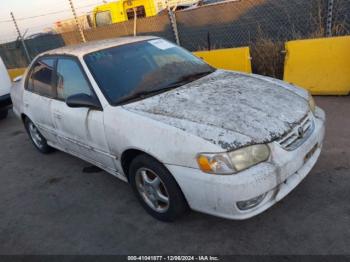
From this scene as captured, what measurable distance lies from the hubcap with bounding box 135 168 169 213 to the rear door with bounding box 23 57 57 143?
1.70m

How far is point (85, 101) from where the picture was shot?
126 inches

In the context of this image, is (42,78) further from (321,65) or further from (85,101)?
(321,65)

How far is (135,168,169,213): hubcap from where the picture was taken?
2900 mm

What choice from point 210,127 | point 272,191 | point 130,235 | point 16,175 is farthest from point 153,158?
point 16,175

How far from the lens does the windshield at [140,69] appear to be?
324 cm

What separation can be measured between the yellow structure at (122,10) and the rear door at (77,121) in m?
9.71

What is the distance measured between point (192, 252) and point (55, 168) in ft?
8.97

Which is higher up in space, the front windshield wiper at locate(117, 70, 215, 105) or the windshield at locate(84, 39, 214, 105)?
the windshield at locate(84, 39, 214, 105)

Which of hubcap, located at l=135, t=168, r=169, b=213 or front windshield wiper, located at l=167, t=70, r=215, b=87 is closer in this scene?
hubcap, located at l=135, t=168, r=169, b=213

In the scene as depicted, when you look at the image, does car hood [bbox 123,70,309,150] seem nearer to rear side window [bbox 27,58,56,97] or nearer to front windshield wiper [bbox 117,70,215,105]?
front windshield wiper [bbox 117,70,215,105]

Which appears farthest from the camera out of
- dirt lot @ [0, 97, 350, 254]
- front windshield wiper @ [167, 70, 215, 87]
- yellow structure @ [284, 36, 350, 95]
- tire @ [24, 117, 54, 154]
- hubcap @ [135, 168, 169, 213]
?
yellow structure @ [284, 36, 350, 95]

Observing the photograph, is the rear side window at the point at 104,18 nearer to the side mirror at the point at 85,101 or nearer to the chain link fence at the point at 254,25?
the chain link fence at the point at 254,25

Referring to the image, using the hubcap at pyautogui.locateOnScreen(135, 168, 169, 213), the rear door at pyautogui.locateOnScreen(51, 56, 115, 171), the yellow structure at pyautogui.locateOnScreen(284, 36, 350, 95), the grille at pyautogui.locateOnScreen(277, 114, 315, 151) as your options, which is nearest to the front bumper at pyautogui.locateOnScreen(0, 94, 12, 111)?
the rear door at pyautogui.locateOnScreen(51, 56, 115, 171)

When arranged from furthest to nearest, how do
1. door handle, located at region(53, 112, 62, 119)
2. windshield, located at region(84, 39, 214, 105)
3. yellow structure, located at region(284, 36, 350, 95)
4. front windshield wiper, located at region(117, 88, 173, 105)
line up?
yellow structure, located at region(284, 36, 350, 95) → door handle, located at region(53, 112, 62, 119) → windshield, located at region(84, 39, 214, 105) → front windshield wiper, located at region(117, 88, 173, 105)
